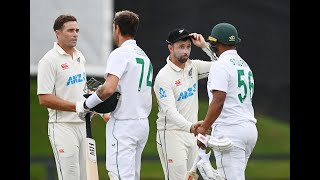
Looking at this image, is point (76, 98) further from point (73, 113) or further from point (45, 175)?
point (45, 175)

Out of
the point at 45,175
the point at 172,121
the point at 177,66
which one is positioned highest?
the point at 177,66

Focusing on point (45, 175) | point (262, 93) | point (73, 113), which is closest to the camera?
point (73, 113)

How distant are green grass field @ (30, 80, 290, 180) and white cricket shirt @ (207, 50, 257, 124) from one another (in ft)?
13.0

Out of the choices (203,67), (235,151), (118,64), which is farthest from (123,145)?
(203,67)

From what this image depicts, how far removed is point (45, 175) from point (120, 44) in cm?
374

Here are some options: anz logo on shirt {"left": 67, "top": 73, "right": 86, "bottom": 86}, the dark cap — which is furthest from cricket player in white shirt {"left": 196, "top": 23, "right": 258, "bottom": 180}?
anz logo on shirt {"left": 67, "top": 73, "right": 86, "bottom": 86}

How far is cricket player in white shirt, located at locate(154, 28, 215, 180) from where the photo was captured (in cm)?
844

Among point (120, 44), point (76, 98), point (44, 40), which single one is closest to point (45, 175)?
point (44, 40)

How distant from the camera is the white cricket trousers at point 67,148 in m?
8.06

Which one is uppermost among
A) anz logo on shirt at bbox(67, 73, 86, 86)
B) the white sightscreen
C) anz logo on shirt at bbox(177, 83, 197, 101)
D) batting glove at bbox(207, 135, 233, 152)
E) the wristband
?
the white sightscreen

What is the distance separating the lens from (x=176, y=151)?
333 inches

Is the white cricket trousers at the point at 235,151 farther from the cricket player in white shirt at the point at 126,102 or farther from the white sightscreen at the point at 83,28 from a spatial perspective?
the white sightscreen at the point at 83,28

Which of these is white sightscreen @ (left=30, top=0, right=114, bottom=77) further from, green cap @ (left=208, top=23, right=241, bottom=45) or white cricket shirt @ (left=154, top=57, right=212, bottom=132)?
green cap @ (left=208, top=23, right=241, bottom=45)
